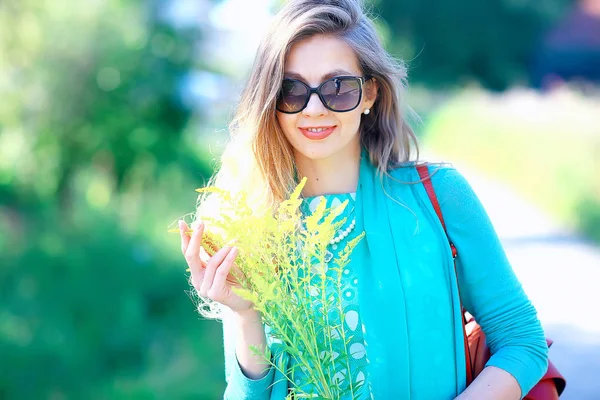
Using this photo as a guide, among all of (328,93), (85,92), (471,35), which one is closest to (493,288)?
(328,93)

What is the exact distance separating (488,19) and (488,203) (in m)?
24.4

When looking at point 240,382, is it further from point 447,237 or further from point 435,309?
point 447,237

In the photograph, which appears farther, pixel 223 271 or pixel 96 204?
pixel 96 204

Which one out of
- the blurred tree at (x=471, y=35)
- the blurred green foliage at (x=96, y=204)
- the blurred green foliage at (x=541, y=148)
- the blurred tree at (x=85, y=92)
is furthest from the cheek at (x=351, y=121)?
the blurred tree at (x=471, y=35)

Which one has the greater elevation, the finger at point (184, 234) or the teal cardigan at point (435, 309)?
the finger at point (184, 234)

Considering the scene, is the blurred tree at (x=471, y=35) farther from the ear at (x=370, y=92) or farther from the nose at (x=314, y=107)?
the nose at (x=314, y=107)

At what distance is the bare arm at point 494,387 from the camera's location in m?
1.76

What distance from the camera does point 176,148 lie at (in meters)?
9.77

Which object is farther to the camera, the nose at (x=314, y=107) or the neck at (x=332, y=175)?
the neck at (x=332, y=175)

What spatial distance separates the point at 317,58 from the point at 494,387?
92 centimetres

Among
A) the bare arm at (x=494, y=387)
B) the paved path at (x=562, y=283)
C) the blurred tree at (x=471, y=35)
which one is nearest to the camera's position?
the bare arm at (x=494, y=387)

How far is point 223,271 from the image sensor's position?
1538 millimetres

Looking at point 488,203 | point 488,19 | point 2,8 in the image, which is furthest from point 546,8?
point 2,8

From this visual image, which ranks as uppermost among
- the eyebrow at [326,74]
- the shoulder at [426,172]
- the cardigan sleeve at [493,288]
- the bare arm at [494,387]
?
the eyebrow at [326,74]
